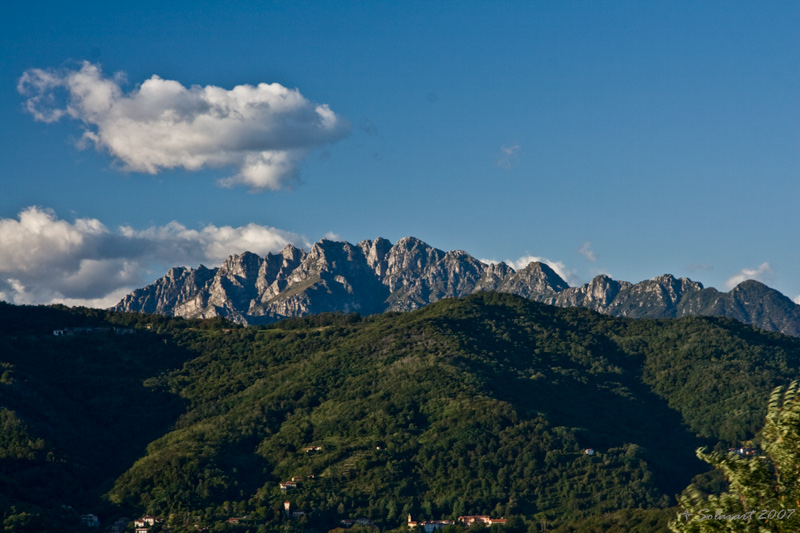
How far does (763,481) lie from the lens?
35844mm

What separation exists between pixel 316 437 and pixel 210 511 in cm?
3699

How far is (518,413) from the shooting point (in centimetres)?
19725

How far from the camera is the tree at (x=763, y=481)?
35.5 meters

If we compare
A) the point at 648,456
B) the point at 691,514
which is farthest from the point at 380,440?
the point at 691,514

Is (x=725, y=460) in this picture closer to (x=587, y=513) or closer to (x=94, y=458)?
(x=587, y=513)

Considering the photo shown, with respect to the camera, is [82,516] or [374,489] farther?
[374,489]

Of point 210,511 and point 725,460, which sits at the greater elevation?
point 725,460

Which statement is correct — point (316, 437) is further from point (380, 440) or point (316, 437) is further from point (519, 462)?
point (519, 462)

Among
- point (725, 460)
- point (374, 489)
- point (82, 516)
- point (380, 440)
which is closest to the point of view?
point (725, 460)

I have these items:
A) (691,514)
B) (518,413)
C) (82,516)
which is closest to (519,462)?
(518,413)

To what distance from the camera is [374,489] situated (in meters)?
173

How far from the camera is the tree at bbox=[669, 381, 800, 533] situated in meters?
35.5

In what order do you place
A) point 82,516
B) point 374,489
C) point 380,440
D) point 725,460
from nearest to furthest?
1. point 725,460
2. point 82,516
3. point 374,489
4. point 380,440

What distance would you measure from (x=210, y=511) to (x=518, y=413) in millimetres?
65666
